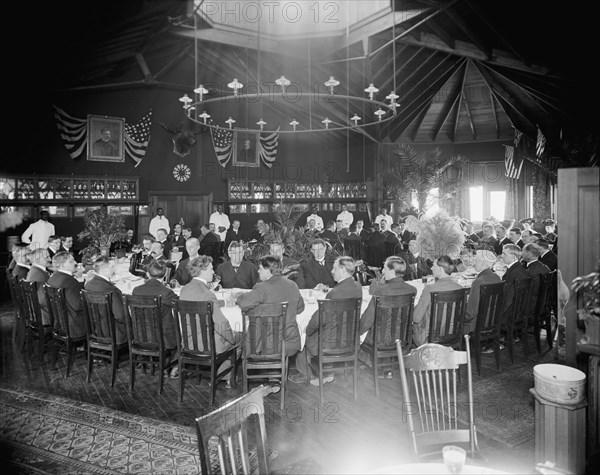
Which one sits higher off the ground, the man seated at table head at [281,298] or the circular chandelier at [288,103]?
the circular chandelier at [288,103]

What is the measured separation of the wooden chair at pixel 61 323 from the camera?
4.59 m

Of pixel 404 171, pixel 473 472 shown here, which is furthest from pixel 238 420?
pixel 404 171

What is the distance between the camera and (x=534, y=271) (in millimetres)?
5457

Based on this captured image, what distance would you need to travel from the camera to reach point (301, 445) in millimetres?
3455

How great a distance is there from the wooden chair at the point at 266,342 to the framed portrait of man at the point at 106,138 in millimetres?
9261

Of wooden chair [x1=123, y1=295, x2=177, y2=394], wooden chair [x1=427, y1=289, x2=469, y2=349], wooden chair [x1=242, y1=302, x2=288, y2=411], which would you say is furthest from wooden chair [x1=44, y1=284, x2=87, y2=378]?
wooden chair [x1=427, y1=289, x2=469, y2=349]

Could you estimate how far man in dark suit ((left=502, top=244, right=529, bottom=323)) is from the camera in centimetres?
498

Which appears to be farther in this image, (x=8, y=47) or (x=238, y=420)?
(x=8, y=47)

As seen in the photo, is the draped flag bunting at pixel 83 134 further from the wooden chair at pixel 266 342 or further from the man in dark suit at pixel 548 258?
the man in dark suit at pixel 548 258

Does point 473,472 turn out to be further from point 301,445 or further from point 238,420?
point 301,445

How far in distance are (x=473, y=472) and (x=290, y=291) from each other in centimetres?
Answer: 251

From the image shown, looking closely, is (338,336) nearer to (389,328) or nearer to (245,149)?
(389,328)

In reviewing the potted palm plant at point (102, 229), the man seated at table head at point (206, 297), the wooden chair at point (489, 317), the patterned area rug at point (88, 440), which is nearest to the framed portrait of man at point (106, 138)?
the potted palm plant at point (102, 229)

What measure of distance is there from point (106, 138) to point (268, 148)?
4809mm
